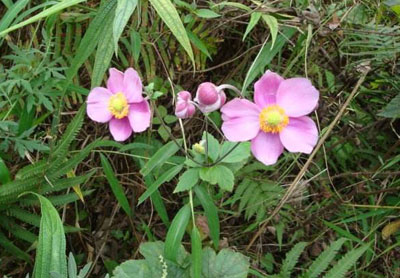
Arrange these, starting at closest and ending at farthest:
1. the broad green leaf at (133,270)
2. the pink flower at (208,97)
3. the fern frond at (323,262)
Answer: the pink flower at (208,97) < the broad green leaf at (133,270) < the fern frond at (323,262)

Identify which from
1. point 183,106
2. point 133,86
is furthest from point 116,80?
point 183,106

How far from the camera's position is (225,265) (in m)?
1.51

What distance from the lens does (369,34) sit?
5.32 ft

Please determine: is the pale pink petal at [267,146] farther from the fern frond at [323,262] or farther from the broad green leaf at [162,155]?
the fern frond at [323,262]

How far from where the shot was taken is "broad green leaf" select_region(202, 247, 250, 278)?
1500mm

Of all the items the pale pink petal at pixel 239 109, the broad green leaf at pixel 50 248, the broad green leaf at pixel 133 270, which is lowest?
the broad green leaf at pixel 133 270

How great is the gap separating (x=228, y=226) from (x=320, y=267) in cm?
34

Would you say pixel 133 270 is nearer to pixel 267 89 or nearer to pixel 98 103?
pixel 98 103

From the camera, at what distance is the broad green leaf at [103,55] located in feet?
4.06

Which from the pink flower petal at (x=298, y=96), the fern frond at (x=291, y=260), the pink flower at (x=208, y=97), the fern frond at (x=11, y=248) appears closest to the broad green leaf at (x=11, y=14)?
the fern frond at (x=11, y=248)

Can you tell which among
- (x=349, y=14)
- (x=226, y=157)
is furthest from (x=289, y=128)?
(x=349, y=14)

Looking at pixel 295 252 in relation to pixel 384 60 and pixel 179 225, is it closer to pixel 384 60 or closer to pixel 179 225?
pixel 179 225

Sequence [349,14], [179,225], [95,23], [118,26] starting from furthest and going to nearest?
[349,14], [179,225], [95,23], [118,26]

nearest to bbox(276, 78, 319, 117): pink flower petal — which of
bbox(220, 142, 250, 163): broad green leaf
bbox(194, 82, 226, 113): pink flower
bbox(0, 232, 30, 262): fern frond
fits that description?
bbox(194, 82, 226, 113): pink flower
